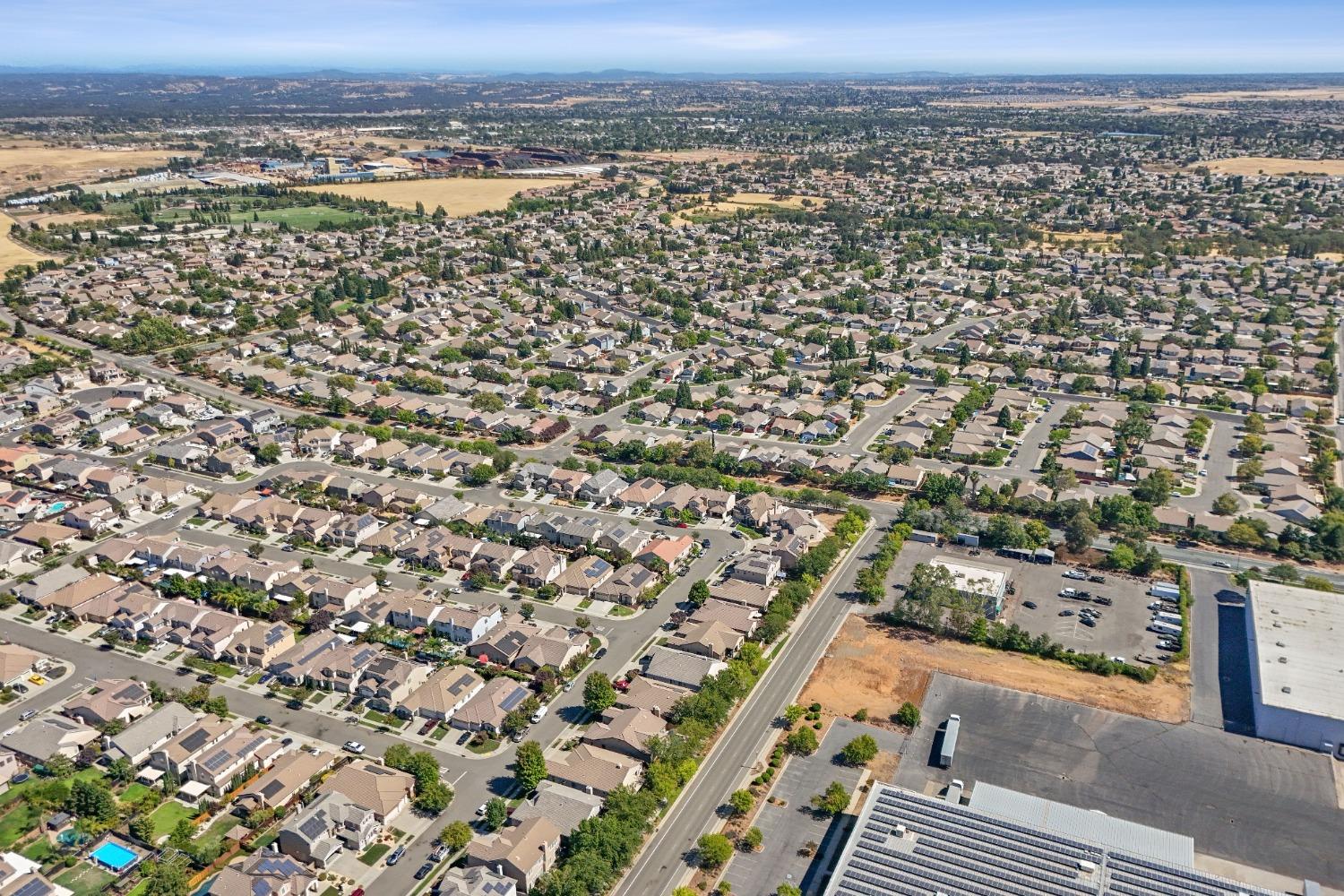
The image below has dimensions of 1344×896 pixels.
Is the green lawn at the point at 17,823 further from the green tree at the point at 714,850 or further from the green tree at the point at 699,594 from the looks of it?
the green tree at the point at 699,594

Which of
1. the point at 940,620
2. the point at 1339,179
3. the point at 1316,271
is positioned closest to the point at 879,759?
the point at 940,620

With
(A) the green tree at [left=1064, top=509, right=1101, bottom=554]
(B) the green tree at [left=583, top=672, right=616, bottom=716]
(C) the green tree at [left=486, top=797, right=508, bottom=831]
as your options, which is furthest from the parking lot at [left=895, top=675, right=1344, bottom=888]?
(C) the green tree at [left=486, top=797, right=508, bottom=831]

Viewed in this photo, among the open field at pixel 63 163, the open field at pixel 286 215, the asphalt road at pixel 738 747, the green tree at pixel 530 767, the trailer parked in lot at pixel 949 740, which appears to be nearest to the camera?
the asphalt road at pixel 738 747

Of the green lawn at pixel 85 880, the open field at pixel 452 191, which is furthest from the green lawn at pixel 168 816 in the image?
the open field at pixel 452 191

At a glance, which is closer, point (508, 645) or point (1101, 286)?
point (508, 645)

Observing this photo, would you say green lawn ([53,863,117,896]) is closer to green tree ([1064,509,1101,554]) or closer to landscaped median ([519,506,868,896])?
landscaped median ([519,506,868,896])

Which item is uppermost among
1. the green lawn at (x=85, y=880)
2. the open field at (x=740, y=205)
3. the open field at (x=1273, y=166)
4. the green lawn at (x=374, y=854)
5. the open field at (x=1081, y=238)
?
the open field at (x=1273, y=166)

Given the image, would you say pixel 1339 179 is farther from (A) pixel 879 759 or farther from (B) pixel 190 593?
(B) pixel 190 593
